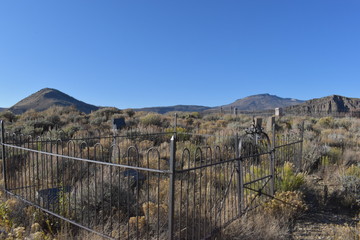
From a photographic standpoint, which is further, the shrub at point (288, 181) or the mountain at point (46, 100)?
the mountain at point (46, 100)

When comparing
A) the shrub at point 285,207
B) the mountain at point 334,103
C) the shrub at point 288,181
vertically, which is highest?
the mountain at point 334,103

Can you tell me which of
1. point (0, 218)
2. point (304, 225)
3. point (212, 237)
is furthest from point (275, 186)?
point (0, 218)

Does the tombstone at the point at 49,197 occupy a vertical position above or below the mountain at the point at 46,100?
below

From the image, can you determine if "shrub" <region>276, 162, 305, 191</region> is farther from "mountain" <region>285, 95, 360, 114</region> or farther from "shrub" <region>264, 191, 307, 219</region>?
"mountain" <region>285, 95, 360, 114</region>

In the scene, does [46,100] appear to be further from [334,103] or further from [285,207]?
[285,207]

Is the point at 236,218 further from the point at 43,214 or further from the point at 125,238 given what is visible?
the point at 43,214

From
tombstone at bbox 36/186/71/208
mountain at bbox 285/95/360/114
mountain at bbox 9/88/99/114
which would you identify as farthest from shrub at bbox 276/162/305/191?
mountain at bbox 9/88/99/114

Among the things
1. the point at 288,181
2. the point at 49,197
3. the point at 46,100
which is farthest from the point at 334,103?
the point at 46,100

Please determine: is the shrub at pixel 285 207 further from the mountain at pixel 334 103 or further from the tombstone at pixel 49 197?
the mountain at pixel 334 103

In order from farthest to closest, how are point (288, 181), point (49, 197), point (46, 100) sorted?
point (46, 100) → point (288, 181) → point (49, 197)

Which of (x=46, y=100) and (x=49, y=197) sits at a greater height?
(x=46, y=100)

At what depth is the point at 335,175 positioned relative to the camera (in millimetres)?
6441

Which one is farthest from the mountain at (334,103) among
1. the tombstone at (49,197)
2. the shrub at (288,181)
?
the tombstone at (49,197)

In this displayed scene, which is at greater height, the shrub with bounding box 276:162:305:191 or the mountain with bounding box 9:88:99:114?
the mountain with bounding box 9:88:99:114
